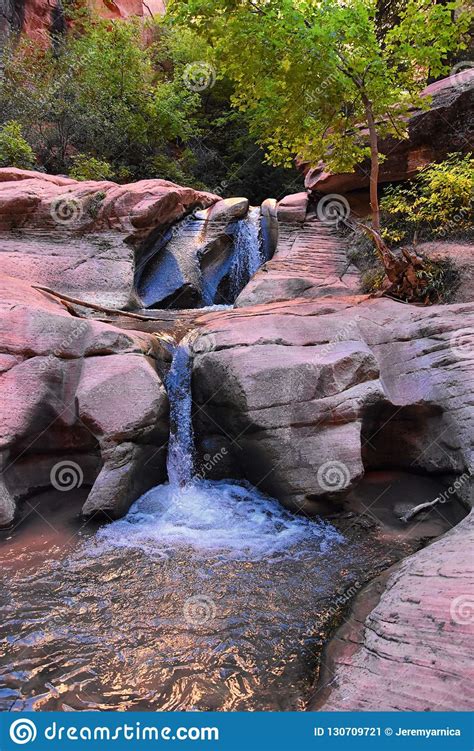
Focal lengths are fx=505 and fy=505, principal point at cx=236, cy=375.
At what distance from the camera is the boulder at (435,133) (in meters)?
11.7

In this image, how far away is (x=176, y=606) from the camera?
429 centimetres

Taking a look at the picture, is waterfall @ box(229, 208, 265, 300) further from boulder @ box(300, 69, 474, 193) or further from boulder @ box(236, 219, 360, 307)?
boulder @ box(300, 69, 474, 193)

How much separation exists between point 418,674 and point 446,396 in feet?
12.7

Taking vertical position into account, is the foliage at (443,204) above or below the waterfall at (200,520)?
above

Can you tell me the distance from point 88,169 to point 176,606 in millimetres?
15055

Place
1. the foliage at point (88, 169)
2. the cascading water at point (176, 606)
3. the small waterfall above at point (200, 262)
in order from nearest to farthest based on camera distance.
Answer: the cascading water at point (176, 606) < the small waterfall above at point (200, 262) < the foliage at point (88, 169)

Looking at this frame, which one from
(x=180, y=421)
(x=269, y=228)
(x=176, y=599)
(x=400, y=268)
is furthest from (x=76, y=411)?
(x=269, y=228)

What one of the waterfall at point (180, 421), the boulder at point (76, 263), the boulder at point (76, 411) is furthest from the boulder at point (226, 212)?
the boulder at point (76, 411)

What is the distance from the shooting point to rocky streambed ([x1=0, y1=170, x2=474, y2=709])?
340 centimetres

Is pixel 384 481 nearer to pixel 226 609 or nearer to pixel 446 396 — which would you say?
pixel 446 396

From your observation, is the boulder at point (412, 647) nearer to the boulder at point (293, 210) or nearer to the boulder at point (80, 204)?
the boulder at point (80, 204)

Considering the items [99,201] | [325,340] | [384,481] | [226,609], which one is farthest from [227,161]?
[226,609]

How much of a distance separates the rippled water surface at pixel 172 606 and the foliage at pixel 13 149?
12362 millimetres

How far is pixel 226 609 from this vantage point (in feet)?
14.0
